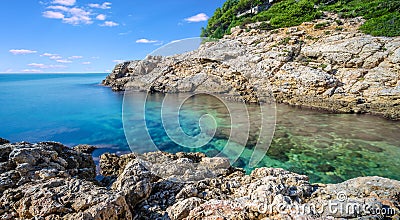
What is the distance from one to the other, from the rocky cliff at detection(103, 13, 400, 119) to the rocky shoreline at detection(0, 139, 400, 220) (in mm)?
12089

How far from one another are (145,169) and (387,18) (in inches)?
852

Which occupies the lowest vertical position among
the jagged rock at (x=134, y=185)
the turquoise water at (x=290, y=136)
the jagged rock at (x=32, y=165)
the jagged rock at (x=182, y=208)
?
the turquoise water at (x=290, y=136)

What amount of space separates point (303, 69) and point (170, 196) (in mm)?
15536

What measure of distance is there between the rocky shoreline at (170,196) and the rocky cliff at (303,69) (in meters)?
12.1

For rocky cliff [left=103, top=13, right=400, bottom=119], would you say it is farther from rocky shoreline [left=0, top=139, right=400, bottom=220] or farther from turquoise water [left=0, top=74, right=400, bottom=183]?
rocky shoreline [left=0, top=139, right=400, bottom=220]

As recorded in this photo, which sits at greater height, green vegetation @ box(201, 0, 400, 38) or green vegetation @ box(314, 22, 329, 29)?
green vegetation @ box(201, 0, 400, 38)

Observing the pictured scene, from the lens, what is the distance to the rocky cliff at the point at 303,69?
1263 cm

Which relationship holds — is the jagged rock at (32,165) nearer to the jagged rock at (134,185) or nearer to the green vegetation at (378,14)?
the jagged rock at (134,185)

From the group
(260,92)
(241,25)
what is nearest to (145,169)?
(260,92)

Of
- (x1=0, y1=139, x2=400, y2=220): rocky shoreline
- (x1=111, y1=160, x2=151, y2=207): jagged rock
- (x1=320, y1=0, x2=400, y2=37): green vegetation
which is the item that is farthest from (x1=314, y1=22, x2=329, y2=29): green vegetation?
(x1=111, y1=160, x2=151, y2=207): jagged rock

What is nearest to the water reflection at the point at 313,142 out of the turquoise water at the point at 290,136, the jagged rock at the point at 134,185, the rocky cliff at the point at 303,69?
the turquoise water at the point at 290,136

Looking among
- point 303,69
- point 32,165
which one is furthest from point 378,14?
point 32,165

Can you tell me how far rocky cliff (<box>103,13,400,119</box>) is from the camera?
41.4 feet

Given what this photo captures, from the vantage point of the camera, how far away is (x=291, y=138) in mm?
8914
